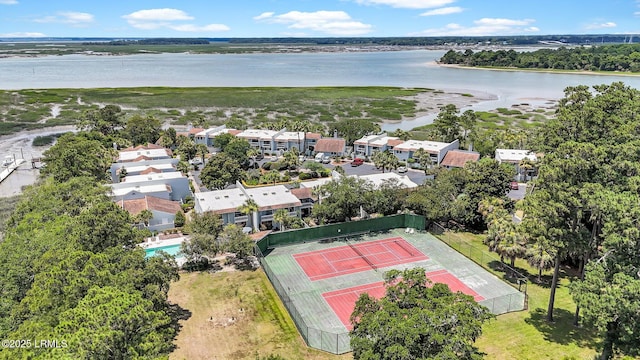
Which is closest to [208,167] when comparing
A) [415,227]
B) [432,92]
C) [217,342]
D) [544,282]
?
[415,227]

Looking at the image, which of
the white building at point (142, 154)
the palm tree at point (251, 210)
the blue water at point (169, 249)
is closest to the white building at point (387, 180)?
the palm tree at point (251, 210)

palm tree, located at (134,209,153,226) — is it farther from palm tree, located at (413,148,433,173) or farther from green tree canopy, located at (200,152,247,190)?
palm tree, located at (413,148,433,173)

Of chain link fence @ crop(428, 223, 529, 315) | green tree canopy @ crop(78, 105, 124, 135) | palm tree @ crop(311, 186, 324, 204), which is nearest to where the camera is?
chain link fence @ crop(428, 223, 529, 315)

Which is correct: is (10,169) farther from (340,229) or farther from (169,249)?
(340,229)

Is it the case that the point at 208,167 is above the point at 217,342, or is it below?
above

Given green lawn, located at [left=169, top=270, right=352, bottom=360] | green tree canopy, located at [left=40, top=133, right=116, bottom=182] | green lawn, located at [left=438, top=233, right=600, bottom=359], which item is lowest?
green lawn, located at [left=169, top=270, right=352, bottom=360]

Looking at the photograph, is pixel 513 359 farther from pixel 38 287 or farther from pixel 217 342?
pixel 38 287

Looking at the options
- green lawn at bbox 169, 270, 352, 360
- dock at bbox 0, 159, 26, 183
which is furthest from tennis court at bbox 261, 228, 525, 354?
dock at bbox 0, 159, 26, 183
